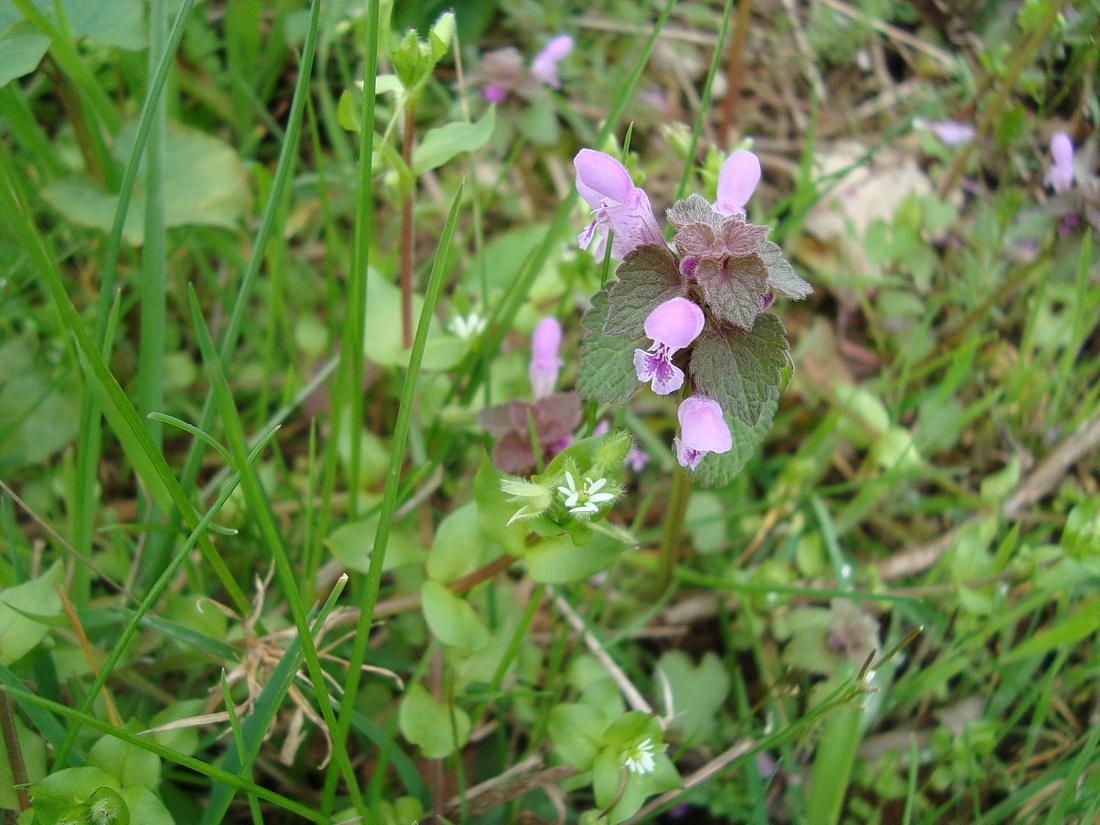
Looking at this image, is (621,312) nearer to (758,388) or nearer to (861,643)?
(758,388)

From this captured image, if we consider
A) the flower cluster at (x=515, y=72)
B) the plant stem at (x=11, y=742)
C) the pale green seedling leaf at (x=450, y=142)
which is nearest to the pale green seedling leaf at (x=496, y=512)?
the pale green seedling leaf at (x=450, y=142)

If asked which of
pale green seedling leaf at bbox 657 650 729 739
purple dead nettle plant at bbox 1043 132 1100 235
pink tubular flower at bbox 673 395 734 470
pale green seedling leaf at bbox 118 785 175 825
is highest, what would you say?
pink tubular flower at bbox 673 395 734 470

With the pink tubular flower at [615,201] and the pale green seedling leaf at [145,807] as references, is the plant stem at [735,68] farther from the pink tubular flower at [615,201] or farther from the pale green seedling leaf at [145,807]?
the pale green seedling leaf at [145,807]

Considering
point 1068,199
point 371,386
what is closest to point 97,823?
point 371,386

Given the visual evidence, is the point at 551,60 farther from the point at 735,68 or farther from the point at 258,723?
the point at 258,723

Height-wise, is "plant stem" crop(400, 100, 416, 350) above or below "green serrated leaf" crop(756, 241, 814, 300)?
below

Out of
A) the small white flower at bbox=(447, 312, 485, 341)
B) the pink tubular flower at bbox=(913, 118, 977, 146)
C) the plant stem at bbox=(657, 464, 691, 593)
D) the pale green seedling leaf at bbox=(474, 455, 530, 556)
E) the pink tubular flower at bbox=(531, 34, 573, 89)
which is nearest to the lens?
the pale green seedling leaf at bbox=(474, 455, 530, 556)

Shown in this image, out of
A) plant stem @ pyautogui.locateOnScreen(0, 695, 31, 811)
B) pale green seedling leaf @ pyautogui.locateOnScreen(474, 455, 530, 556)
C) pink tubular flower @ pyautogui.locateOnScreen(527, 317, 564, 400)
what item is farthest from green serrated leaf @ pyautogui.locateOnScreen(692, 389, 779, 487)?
plant stem @ pyautogui.locateOnScreen(0, 695, 31, 811)

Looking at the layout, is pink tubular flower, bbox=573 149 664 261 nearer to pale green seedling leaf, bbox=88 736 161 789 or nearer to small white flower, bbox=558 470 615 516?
small white flower, bbox=558 470 615 516
